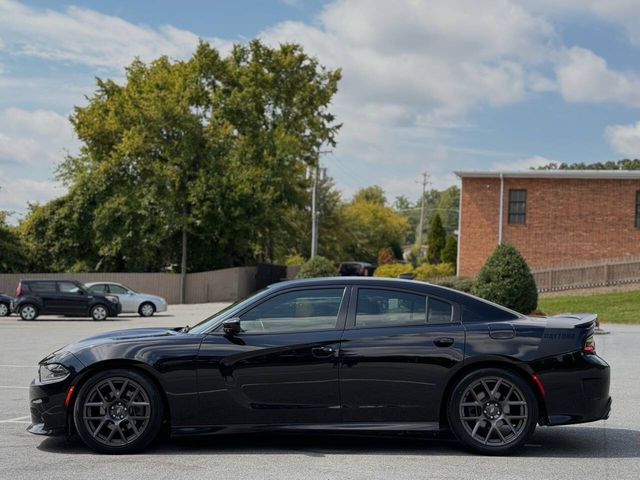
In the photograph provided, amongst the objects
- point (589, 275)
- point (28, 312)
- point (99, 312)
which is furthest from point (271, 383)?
point (589, 275)

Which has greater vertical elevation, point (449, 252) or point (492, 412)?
point (449, 252)

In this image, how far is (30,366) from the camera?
14.8m

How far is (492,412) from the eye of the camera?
24.7 feet

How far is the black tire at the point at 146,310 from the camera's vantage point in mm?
35875

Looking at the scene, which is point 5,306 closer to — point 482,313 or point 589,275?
point 589,275

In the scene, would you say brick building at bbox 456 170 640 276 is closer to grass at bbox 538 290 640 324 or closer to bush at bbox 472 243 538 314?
grass at bbox 538 290 640 324

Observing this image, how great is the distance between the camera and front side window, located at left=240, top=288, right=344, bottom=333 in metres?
7.69

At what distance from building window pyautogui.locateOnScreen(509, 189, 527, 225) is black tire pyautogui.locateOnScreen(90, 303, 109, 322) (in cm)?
2187

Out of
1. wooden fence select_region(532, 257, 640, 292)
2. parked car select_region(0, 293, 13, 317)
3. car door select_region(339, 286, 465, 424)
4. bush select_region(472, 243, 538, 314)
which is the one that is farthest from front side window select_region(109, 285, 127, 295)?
car door select_region(339, 286, 465, 424)

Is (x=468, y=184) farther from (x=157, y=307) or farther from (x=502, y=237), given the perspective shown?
(x=157, y=307)

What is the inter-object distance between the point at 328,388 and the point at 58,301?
26.3m

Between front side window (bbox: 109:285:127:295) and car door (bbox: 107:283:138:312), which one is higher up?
front side window (bbox: 109:285:127:295)

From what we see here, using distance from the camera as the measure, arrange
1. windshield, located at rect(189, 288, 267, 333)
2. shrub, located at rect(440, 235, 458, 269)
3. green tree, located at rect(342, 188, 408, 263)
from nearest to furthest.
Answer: windshield, located at rect(189, 288, 267, 333) < shrub, located at rect(440, 235, 458, 269) < green tree, located at rect(342, 188, 408, 263)

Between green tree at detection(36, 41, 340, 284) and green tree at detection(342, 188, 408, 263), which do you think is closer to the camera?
green tree at detection(36, 41, 340, 284)
